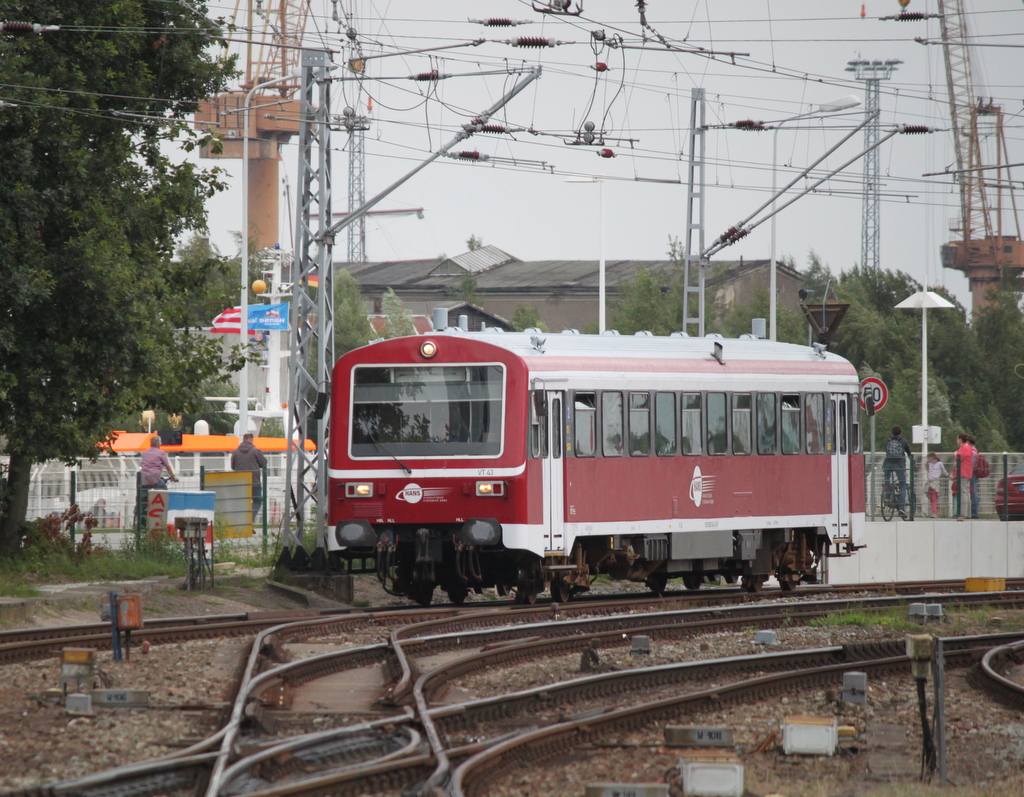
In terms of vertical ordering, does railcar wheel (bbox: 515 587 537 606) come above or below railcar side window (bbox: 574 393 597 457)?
below

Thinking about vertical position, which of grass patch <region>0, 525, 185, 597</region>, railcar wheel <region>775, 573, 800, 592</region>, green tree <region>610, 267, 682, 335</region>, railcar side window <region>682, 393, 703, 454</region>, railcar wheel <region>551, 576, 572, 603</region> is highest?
green tree <region>610, 267, 682, 335</region>

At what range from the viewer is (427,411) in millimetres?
18062

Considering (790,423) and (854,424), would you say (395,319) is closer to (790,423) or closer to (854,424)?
(854,424)

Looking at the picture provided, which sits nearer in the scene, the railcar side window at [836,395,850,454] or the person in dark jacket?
Result: the railcar side window at [836,395,850,454]

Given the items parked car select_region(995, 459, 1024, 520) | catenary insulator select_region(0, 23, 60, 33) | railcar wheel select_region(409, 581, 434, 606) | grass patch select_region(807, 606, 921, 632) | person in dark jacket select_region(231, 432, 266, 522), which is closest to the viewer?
catenary insulator select_region(0, 23, 60, 33)

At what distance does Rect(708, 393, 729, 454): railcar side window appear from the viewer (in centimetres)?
2017

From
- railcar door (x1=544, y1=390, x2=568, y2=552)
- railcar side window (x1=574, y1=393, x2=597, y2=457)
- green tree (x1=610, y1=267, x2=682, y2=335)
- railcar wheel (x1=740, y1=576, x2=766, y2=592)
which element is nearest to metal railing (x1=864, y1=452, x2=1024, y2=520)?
railcar wheel (x1=740, y1=576, x2=766, y2=592)

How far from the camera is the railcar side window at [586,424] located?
18438mm

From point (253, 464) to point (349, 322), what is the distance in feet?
163

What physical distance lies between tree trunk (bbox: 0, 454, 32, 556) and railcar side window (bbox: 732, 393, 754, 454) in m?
9.27

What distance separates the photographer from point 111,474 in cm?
2742

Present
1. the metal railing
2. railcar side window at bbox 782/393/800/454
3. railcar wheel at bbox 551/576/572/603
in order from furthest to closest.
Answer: the metal railing < railcar side window at bbox 782/393/800/454 < railcar wheel at bbox 551/576/572/603

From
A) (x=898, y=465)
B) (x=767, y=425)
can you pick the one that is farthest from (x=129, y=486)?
(x=898, y=465)

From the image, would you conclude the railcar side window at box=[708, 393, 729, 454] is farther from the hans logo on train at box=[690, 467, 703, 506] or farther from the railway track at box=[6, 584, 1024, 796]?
the railway track at box=[6, 584, 1024, 796]
